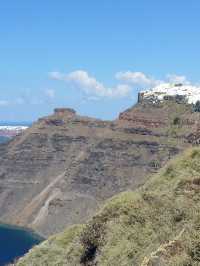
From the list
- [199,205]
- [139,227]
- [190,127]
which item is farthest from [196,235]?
[190,127]

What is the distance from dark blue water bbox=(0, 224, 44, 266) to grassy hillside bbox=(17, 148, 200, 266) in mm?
124050

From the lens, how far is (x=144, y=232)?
22.0 metres

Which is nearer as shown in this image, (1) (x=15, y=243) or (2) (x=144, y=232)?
(2) (x=144, y=232)

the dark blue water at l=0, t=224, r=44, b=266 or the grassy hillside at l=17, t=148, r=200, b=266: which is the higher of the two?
the grassy hillside at l=17, t=148, r=200, b=266

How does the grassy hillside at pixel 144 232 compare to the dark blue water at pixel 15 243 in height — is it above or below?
above

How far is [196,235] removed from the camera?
17.6 meters

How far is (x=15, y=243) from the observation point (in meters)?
178

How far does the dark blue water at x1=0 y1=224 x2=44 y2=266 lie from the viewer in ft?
515

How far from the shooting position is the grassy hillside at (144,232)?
17953 millimetres

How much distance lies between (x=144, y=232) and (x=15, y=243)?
161471 mm

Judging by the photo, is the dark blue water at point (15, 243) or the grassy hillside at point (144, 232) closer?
the grassy hillside at point (144, 232)

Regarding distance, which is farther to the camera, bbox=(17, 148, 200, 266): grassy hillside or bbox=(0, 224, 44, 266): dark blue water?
bbox=(0, 224, 44, 266): dark blue water

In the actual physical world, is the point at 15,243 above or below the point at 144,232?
below

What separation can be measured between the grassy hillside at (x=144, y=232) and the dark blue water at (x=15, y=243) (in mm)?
124050
